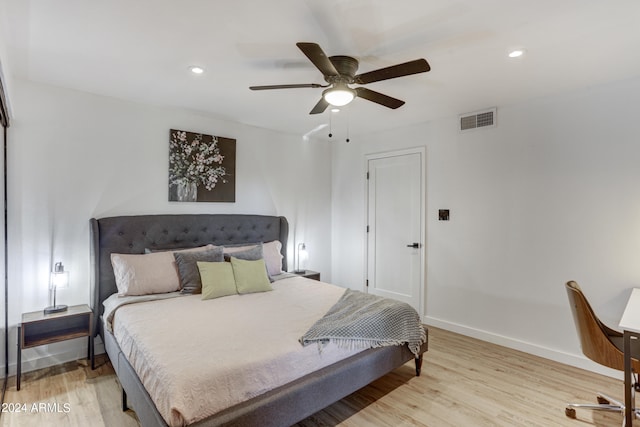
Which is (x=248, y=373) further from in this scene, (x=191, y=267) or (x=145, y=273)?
(x=145, y=273)

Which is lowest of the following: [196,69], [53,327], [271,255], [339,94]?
[53,327]

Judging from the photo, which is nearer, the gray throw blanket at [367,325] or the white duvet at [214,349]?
the white duvet at [214,349]

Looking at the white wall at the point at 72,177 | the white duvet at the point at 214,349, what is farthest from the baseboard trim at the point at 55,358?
the white duvet at the point at 214,349

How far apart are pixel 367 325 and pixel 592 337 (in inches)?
57.6

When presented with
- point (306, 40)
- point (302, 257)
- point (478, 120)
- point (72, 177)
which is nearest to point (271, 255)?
point (302, 257)

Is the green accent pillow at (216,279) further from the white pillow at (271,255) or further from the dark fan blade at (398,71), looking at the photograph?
the dark fan blade at (398,71)

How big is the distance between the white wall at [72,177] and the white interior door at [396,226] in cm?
211

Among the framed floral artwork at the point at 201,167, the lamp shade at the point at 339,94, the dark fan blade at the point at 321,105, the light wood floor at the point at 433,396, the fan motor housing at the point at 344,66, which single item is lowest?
the light wood floor at the point at 433,396

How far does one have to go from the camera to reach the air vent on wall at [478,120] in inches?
139

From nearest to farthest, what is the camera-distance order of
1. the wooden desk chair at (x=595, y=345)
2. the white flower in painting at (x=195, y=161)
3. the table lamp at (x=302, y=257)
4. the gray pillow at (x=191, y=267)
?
1. the wooden desk chair at (x=595, y=345)
2. the gray pillow at (x=191, y=267)
3. the white flower in painting at (x=195, y=161)
4. the table lamp at (x=302, y=257)

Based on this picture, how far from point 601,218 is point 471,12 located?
7.35ft

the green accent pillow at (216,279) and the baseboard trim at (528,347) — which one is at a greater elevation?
the green accent pillow at (216,279)

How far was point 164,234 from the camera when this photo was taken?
347 centimetres

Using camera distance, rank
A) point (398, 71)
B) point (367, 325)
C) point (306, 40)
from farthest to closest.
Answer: point (367, 325) < point (306, 40) < point (398, 71)
